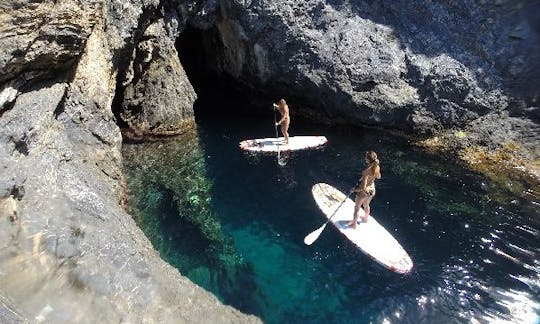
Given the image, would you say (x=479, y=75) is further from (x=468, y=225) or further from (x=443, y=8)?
(x=468, y=225)

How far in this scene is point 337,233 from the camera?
14.9m

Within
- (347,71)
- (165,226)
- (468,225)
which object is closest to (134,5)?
(165,226)

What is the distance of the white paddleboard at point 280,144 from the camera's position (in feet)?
65.1

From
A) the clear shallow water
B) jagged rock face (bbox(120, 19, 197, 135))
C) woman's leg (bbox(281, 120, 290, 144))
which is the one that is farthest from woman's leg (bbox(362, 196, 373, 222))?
jagged rock face (bbox(120, 19, 197, 135))

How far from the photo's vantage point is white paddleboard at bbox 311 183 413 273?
1360 cm

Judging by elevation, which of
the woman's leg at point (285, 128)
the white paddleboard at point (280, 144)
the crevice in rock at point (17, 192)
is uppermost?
the crevice in rock at point (17, 192)

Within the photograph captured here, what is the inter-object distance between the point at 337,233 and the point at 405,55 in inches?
395

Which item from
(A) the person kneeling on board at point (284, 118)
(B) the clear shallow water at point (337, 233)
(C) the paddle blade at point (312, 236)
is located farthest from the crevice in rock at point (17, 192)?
(A) the person kneeling on board at point (284, 118)

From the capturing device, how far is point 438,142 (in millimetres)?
20812

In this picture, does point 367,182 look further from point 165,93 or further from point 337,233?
point 165,93

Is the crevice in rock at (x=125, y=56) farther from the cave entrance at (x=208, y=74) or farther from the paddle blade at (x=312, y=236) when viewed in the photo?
the paddle blade at (x=312, y=236)

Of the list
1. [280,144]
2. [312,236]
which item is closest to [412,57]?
[280,144]

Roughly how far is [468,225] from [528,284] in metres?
2.90

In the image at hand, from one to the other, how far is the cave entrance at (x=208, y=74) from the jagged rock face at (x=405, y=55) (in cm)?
354
